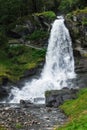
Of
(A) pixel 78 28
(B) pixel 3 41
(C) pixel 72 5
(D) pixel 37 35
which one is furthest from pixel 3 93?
(C) pixel 72 5

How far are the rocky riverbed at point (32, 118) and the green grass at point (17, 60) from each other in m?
15.0

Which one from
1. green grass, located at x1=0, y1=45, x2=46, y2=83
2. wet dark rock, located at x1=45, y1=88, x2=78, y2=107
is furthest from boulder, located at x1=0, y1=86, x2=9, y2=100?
wet dark rock, located at x1=45, y1=88, x2=78, y2=107

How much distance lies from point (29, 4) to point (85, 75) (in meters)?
27.3

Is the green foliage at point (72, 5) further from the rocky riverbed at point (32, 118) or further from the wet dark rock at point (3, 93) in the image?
the rocky riverbed at point (32, 118)

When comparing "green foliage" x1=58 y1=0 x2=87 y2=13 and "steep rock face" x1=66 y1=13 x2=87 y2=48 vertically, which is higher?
"green foliage" x1=58 y1=0 x2=87 y2=13

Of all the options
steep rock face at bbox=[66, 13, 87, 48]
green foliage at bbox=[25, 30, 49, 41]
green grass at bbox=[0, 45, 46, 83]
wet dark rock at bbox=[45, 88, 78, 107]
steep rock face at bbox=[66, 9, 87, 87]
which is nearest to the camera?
wet dark rock at bbox=[45, 88, 78, 107]

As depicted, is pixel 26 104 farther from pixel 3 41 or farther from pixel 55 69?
pixel 3 41

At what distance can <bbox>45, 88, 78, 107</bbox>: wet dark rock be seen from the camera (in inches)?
1982

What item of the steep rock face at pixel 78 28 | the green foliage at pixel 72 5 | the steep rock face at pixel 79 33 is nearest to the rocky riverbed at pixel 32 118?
the steep rock face at pixel 79 33

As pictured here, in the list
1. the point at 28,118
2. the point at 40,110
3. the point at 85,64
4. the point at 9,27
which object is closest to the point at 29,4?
the point at 9,27

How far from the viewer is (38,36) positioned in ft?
240

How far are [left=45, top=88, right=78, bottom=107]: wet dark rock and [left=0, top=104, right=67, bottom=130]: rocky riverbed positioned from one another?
1.97 meters

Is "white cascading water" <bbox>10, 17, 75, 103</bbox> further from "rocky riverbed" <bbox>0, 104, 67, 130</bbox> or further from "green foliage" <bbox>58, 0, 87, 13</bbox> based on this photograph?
"rocky riverbed" <bbox>0, 104, 67, 130</bbox>

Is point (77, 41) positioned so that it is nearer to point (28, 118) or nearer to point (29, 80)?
point (29, 80)
